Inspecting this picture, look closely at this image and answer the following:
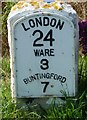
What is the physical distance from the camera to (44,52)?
4.79 meters

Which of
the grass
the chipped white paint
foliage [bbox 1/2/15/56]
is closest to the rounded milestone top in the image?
the chipped white paint

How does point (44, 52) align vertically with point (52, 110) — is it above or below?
above

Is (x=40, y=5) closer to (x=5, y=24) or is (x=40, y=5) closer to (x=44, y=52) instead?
(x=44, y=52)

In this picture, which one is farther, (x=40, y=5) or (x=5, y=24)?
(x=5, y=24)

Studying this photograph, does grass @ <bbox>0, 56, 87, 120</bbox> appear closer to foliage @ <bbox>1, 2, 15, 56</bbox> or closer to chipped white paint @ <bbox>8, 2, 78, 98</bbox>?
chipped white paint @ <bbox>8, 2, 78, 98</bbox>

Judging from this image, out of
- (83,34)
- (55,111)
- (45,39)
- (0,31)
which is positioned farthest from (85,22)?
(0,31)

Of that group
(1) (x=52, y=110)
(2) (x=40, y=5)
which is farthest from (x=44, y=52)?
(1) (x=52, y=110)

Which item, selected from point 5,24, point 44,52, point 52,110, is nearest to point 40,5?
point 44,52

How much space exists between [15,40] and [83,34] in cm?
96

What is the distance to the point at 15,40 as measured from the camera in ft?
15.8

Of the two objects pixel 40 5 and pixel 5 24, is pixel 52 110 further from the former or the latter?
pixel 5 24

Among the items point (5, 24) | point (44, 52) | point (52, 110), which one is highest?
point (5, 24)

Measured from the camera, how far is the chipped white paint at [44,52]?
4723 mm

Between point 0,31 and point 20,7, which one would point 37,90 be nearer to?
point 20,7
